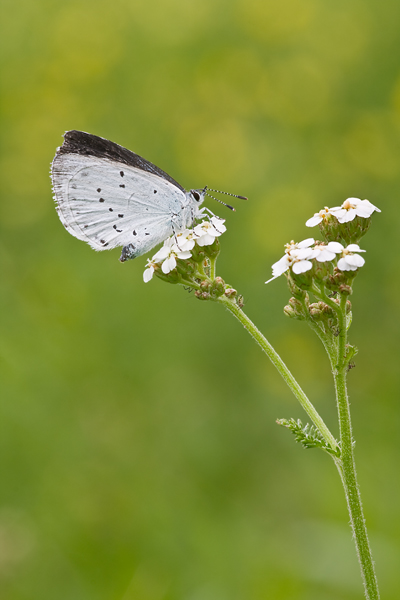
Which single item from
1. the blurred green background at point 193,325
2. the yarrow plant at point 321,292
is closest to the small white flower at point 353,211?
the yarrow plant at point 321,292

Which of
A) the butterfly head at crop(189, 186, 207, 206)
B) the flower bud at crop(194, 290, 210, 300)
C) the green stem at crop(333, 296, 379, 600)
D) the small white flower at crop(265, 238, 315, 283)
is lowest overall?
the green stem at crop(333, 296, 379, 600)

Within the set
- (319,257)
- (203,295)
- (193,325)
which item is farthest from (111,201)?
(193,325)

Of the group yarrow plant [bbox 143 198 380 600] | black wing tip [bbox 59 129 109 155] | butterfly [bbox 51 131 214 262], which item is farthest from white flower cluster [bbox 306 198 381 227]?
black wing tip [bbox 59 129 109 155]

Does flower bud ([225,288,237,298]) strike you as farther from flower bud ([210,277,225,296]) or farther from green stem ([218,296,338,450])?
green stem ([218,296,338,450])

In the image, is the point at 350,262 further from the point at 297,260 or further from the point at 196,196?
the point at 196,196

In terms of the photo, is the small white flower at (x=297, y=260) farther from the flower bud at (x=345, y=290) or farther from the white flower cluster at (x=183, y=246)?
the white flower cluster at (x=183, y=246)
